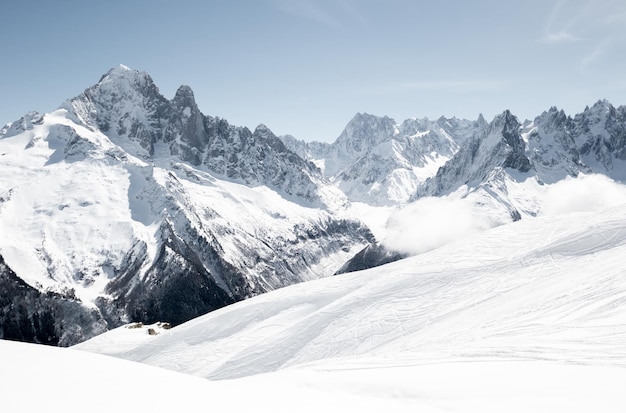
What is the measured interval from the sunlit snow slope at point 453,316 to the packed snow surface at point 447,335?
0.38 ft

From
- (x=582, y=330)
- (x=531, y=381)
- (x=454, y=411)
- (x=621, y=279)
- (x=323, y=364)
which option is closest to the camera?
(x=454, y=411)

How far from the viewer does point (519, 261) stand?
32438 mm

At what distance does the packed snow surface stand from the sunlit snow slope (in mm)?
117

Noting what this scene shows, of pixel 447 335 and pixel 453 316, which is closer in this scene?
pixel 447 335

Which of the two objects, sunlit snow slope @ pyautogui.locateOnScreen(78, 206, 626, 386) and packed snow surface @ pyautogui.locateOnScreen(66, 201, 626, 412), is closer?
packed snow surface @ pyautogui.locateOnScreen(66, 201, 626, 412)

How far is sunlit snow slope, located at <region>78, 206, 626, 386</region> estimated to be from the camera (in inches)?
614

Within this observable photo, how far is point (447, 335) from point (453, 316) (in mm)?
4610

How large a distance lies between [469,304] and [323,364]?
53.2 ft

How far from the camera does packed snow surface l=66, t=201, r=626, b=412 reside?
35.6 ft

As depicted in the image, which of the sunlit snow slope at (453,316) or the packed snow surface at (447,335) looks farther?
the sunlit snow slope at (453,316)

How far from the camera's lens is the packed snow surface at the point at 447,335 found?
10852mm

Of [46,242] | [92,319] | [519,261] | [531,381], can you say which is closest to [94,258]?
[46,242]

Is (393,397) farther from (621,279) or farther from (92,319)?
(92,319)

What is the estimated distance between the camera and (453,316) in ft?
87.1
